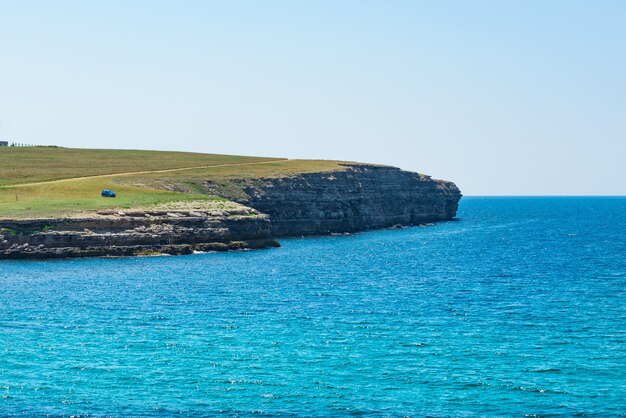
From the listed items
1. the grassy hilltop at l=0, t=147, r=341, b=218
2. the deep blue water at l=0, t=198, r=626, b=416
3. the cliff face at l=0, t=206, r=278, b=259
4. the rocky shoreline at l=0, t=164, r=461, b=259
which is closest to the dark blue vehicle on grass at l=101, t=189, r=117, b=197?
the grassy hilltop at l=0, t=147, r=341, b=218

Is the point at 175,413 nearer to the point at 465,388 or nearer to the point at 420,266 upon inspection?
the point at 465,388

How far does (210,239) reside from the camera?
4336 inches

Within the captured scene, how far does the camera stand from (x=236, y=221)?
115 meters

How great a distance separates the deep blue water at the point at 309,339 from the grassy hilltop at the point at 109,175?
2155cm

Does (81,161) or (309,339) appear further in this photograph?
(81,161)

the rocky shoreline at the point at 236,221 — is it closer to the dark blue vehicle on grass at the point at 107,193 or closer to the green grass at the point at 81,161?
the dark blue vehicle on grass at the point at 107,193

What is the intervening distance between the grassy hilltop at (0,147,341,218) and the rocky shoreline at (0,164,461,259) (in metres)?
4.12

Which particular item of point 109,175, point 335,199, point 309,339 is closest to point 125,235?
point 109,175

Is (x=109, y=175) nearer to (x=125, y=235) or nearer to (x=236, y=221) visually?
(x=236, y=221)

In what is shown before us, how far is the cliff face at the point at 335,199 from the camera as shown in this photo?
475 ft

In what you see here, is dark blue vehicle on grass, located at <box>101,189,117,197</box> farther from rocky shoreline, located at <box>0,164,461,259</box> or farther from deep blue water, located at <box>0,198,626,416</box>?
deep blue water, located at <box>0,198,626,416</box>

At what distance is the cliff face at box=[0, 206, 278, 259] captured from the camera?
314 feet

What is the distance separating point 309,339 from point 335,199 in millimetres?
107369

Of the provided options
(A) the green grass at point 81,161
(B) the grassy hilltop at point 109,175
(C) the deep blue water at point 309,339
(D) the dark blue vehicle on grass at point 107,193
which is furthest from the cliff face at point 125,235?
(A) the green grass at point 81,161
